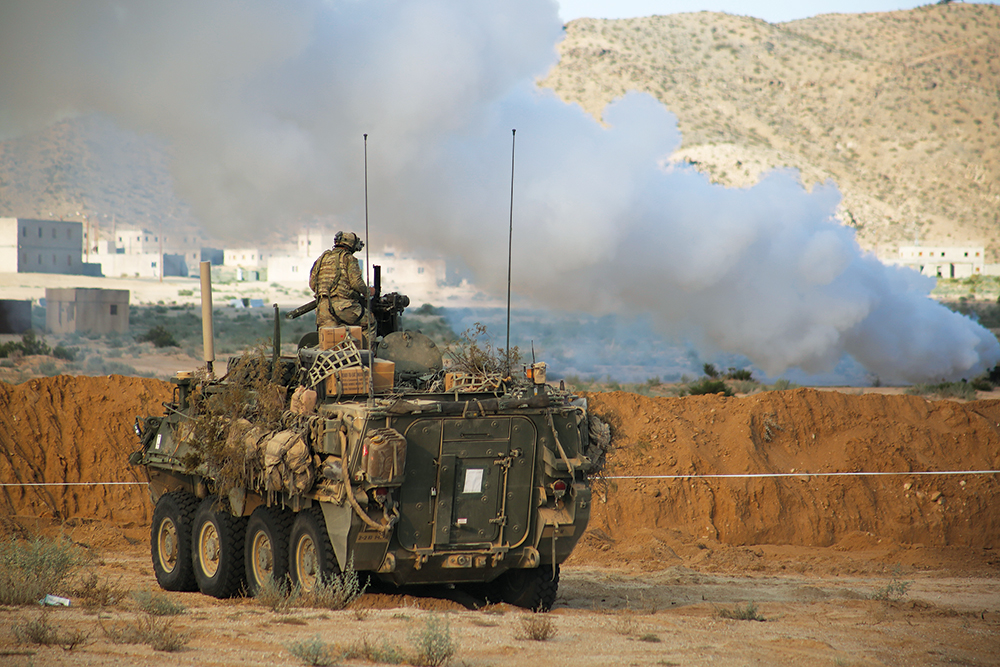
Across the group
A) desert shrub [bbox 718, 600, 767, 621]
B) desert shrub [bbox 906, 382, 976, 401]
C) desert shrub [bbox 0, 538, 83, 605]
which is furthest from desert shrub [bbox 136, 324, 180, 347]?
desert shrub [bbox 718, 600, 767, 621]

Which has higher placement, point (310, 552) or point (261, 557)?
point (310, 552)

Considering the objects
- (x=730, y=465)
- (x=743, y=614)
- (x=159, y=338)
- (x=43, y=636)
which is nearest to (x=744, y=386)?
(x=730, y=465)

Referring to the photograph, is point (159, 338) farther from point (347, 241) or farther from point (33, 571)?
point (33, 571)

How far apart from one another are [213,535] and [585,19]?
95.1 m

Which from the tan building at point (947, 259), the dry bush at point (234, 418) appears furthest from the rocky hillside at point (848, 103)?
the dry bush at point (234, 418)

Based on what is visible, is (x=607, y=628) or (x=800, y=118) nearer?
(x=607, y=628)

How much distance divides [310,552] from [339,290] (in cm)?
275

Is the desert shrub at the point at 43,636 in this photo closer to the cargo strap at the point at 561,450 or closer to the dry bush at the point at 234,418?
the dry bush at the point at 234,418

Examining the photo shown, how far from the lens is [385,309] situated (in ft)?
35.3

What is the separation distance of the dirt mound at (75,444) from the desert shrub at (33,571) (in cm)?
692

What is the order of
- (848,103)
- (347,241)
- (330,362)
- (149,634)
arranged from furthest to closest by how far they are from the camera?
(848,103) < (347,241) < (330,362) < (149,634)

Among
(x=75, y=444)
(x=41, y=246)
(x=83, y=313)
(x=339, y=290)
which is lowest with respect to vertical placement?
(x=75, y=444)

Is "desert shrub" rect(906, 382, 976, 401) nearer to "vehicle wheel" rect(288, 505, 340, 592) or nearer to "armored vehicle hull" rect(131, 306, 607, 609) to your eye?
"armored vehicle hull" rect(131, 306, 607, 609)

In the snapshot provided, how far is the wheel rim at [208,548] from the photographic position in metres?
10.2
